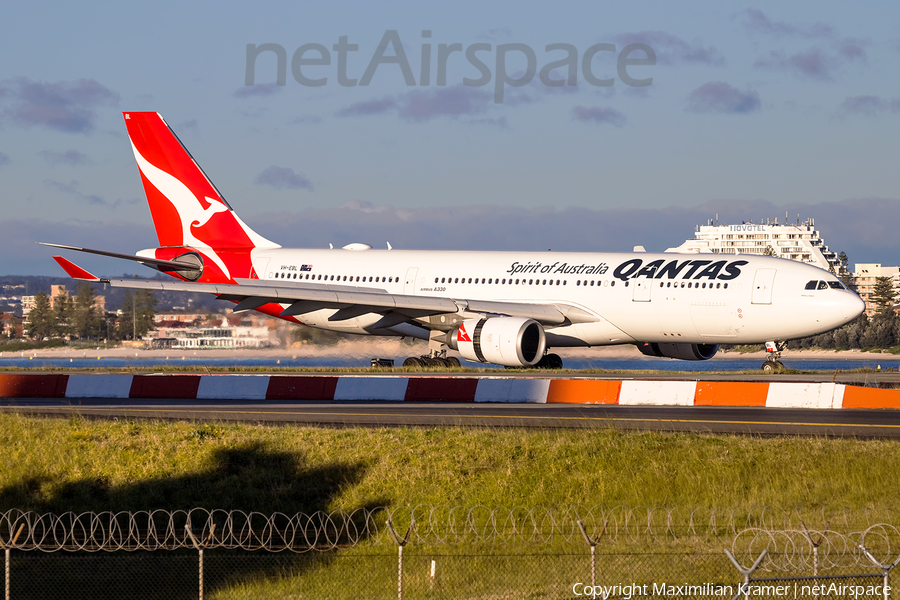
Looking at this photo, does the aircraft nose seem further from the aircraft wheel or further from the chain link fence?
the chain link fence

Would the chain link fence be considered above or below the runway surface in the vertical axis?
below

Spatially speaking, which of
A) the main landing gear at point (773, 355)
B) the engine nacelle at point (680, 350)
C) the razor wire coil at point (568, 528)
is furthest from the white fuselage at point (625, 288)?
the razor wire coil at point (568, 528)

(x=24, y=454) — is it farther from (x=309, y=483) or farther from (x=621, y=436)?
(x=621, y=436)

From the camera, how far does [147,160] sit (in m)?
43.3

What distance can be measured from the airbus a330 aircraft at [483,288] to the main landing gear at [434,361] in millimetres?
51

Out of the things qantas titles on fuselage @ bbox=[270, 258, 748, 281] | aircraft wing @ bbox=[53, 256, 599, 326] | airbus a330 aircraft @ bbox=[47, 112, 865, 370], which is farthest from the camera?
aircraft wing @ bbox=[53, 256, 599, 326]

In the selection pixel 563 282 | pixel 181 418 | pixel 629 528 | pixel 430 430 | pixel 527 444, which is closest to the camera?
pixel 629 528

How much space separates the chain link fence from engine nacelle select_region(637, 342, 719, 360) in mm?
21959

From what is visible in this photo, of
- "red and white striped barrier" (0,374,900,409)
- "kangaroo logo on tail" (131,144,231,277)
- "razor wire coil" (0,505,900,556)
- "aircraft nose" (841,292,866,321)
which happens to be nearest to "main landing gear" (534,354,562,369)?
"aircraft nose" (841,292,866,321)

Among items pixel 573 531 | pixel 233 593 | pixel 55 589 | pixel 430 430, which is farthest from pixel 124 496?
pixel 573 531

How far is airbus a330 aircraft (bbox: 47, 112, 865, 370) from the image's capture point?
32.4m

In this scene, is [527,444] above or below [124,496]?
above

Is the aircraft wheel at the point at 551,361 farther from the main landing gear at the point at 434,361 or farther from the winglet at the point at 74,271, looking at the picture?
the winglet at the point at 74,271

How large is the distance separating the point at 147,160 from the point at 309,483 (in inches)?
1136
